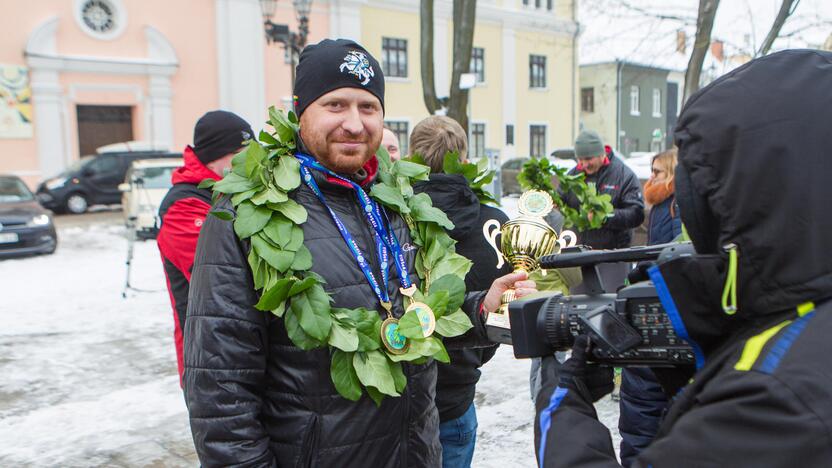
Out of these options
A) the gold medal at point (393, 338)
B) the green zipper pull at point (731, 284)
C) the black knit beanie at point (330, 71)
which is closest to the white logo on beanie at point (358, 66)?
the black knit beanie at point (330, 71)

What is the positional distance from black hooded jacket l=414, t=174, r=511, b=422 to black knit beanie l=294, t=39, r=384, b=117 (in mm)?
771

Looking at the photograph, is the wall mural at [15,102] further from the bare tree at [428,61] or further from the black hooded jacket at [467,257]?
the black hooded jacket at [467,257]

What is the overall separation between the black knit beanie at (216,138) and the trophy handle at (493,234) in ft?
3.99

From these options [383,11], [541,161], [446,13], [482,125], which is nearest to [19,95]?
[383,11]

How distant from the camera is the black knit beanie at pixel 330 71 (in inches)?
79.4

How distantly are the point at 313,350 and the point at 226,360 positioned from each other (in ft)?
0.77

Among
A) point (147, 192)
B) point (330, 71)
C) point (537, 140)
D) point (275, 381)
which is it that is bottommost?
point (275, 381)

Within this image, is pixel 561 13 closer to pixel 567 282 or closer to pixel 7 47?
pixel 7 47

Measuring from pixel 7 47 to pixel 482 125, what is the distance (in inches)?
697

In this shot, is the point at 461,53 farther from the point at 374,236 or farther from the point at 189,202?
the point at 374,236

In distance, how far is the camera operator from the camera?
3.34ft

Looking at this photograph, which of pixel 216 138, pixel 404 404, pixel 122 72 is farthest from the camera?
pixel 122 72

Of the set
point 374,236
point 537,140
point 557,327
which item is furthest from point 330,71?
point 537,140

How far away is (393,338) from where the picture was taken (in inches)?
77.5
